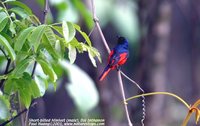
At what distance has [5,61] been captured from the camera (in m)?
0.88

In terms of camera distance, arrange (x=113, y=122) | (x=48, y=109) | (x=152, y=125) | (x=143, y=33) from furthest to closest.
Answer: (x=143, y=33) < (x=152, y=125) < (x=113, y=122) < (x=48, y=109)

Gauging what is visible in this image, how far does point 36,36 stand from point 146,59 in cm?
109

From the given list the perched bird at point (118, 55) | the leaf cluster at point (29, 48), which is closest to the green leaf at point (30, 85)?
the leaf cluster at point (29, 48)

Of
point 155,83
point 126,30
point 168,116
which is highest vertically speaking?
point 126,30

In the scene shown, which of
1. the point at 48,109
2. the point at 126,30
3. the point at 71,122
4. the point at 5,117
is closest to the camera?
the point at 5,117

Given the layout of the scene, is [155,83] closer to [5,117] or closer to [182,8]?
[182,8]

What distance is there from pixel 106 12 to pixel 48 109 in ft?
1.49

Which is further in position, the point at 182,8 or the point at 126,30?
the point at 182,8

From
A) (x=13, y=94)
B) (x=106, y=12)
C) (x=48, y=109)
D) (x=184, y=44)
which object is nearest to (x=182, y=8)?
(x=184, y=44)

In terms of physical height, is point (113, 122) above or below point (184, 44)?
A: below

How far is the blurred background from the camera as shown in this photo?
1317 mm

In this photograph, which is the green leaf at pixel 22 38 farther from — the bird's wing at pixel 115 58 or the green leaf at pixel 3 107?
the bird's wing at pixel 115 58

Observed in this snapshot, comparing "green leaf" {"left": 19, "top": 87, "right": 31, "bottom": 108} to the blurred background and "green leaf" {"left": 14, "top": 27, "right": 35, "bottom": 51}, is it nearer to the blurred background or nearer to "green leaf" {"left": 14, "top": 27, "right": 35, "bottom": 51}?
"green leaf" {"left": 14, "top": 27, "right": 35, "bottom": 51}

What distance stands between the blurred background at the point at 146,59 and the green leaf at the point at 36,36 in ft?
1.09
